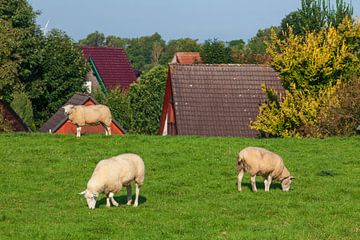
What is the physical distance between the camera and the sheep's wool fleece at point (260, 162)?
22156 millimetres

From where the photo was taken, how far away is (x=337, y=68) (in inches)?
1634

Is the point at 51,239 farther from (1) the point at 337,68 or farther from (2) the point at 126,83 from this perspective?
(2) the point at 126,83

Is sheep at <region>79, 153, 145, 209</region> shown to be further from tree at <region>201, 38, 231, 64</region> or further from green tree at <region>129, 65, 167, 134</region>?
tree at <region>201, 38, 231, 64</region>

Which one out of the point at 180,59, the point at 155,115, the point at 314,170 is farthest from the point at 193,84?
the point at 180,59

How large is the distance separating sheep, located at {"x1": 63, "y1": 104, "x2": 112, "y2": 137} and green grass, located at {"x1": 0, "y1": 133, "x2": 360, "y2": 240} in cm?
63

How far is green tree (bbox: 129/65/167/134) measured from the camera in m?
66.0

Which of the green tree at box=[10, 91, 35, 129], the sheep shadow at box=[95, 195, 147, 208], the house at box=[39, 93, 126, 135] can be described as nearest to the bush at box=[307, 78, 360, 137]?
the house at box=[39, 93, 126, 135]

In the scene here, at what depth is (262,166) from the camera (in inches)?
877

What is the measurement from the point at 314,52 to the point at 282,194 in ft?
63.9

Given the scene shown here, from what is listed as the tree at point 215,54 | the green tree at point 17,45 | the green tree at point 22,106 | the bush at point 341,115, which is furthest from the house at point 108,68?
the bush at point 341,115

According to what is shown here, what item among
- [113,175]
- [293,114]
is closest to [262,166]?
[113,175]

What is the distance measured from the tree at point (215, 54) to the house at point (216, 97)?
31.0 m

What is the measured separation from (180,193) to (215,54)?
6015 cm

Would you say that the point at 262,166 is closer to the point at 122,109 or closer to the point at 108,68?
the point at 122,109
